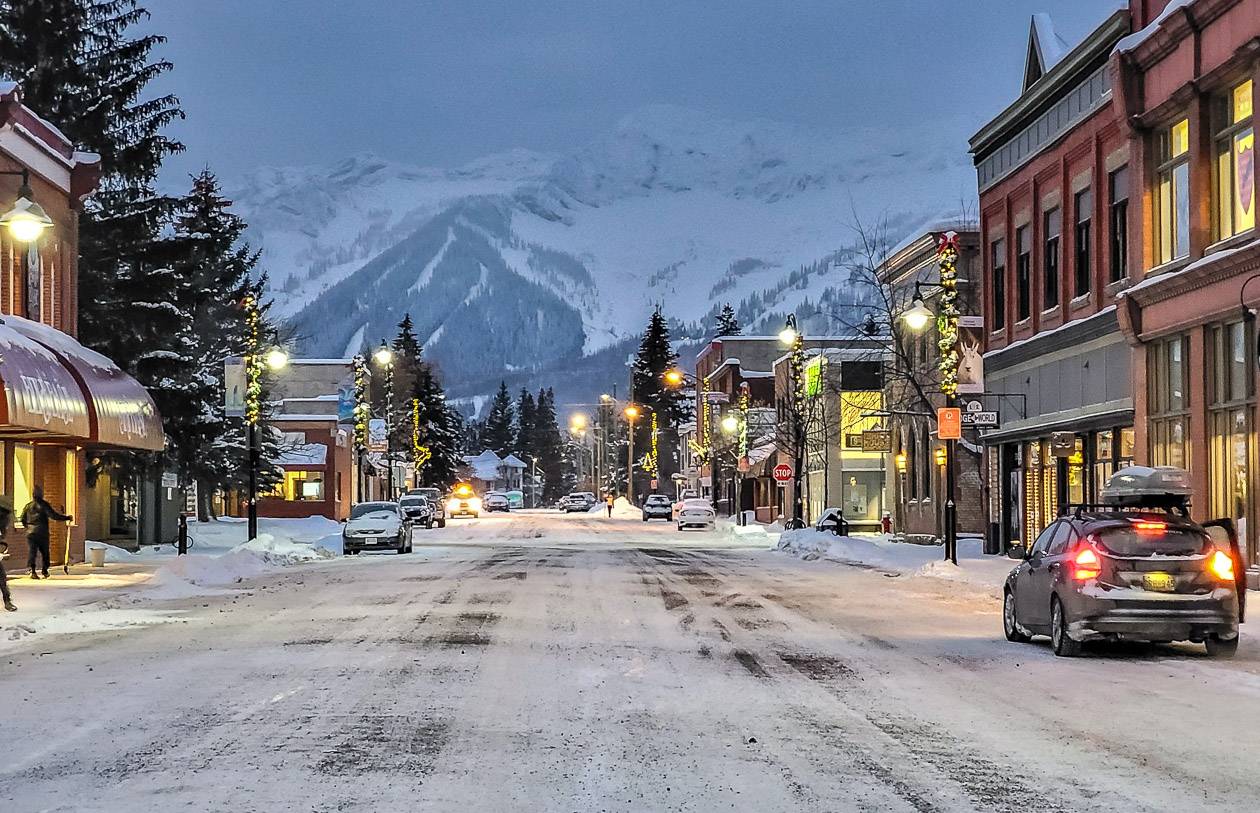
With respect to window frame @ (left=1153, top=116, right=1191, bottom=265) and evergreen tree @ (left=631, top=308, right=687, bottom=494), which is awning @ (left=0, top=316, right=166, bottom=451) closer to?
window frame @ (left=1153, top=116, right=1191, bottom=265)

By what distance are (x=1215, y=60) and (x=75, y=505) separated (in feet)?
84.3

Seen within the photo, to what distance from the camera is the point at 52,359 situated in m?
31.2

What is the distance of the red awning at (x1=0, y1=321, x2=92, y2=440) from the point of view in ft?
89.0

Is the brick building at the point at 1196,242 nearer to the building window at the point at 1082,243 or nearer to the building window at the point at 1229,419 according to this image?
the building window at the point at 1229,419

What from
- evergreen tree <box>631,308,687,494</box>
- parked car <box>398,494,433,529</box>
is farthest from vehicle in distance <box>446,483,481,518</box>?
evergreen tree <box>631,308,687,494</box>

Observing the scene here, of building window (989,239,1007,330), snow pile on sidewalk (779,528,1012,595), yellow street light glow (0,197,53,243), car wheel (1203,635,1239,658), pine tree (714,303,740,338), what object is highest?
pine tree (714,303,740,338)

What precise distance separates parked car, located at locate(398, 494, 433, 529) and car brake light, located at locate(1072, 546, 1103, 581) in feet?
192

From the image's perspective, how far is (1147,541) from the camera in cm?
1731

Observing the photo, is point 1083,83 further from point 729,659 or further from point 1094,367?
point 729,659

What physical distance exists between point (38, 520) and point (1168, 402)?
2150 cm

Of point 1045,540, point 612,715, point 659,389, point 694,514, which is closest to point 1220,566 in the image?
point 1045,540

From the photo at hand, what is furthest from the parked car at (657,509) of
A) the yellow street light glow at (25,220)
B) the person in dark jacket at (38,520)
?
the yellow street light glow at (25,220)

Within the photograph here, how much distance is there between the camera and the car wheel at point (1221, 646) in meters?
17.2

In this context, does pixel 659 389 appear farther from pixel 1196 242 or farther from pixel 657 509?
pixel 1196 242
